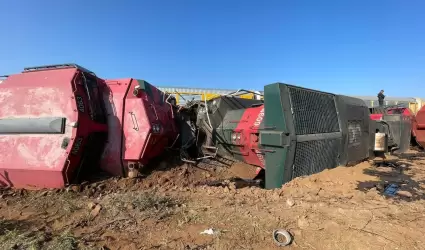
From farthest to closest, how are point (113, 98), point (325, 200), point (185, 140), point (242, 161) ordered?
point (185, 140) → point (242, 161) → point (113, 98) → point (325, 200)

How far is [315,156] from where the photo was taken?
446cm

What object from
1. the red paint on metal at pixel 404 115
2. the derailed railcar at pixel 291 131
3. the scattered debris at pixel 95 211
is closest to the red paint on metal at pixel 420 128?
the red paint on metal at pixel 404 115

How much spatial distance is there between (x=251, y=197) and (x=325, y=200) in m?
0.85

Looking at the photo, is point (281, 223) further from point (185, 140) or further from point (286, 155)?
point (185, 140)

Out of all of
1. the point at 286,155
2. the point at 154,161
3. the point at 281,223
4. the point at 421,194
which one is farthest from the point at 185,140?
the point at 421,194

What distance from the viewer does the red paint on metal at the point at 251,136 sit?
4.57 metres

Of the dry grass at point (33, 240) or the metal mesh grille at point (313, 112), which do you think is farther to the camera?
the metal mesh grille at point (313, 112)

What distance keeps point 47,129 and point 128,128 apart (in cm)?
114

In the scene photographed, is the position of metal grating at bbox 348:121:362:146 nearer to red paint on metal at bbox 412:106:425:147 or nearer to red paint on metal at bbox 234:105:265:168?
red paint on metal at bbox 234:105:265:168

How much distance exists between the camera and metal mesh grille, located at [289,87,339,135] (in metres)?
4.22

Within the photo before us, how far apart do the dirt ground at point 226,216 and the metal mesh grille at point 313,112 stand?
73cm

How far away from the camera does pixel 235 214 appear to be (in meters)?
2.97

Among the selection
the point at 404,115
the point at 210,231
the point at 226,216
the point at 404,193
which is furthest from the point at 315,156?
the point at 404,115

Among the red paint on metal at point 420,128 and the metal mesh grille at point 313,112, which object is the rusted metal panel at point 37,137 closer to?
the metal mesh grille at point 313,112
